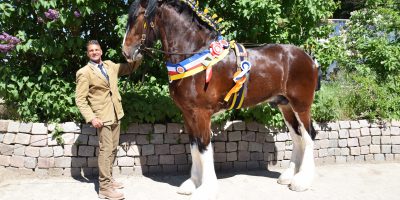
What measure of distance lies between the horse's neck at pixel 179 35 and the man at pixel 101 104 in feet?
2.70

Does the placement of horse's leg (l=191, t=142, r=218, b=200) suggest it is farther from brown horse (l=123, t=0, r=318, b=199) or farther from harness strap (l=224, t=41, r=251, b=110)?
harness strap (l=224, t=41, r=251, b=110)

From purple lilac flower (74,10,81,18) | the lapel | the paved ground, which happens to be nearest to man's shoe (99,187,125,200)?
the paved ground

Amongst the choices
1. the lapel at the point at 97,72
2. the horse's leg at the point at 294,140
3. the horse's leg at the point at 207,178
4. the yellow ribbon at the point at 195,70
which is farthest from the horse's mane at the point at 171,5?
the horse's leg at the point at 294,140

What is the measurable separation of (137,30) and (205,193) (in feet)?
6.47

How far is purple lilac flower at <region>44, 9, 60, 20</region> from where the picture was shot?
4.64m

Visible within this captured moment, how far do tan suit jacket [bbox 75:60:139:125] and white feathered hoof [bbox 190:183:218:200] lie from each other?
1285 mm

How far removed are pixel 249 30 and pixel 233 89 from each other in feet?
5.51

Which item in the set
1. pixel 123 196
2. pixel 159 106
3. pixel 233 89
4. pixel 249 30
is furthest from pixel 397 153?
pixel 123 196

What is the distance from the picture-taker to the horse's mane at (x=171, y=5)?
3875mm

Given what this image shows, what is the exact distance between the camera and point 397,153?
20.1 ft


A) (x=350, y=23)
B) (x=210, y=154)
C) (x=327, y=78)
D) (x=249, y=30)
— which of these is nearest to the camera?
(x=210, y=154)

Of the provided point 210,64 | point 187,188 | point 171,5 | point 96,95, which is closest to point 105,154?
point 96,95

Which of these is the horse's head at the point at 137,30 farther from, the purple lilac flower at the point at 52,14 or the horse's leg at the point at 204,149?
the purple lilac flower at the point at 52,14

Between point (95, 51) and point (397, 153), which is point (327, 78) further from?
point (95, 51)
